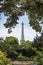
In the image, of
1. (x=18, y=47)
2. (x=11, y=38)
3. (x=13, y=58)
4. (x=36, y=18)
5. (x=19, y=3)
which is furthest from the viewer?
(x=11, y=38)

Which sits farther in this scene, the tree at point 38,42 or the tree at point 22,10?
the tree at point 38,42

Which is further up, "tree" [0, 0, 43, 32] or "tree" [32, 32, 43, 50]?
"tree" [32, 32, 43, 50]

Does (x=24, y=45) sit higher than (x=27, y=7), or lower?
higher

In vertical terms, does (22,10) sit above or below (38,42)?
below

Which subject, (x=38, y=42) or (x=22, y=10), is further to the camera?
(x=38, y=42)

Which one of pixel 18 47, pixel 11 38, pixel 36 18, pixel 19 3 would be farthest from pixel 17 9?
pixel 11 38

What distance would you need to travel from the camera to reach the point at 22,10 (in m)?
7.92

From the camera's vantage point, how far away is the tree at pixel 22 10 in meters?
7.84

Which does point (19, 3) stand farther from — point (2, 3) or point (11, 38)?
point (11, 38)

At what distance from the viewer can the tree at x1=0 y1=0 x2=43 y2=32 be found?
7844 millimetres

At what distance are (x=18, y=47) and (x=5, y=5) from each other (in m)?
19.3

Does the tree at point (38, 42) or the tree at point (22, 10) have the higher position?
the tree at point (38, 42)

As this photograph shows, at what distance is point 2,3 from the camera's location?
317 inches

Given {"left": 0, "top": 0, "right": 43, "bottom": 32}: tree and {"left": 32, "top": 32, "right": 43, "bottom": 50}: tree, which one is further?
{"left": 32, "top": 32, "right": 43, "bottom": 50}: tree
